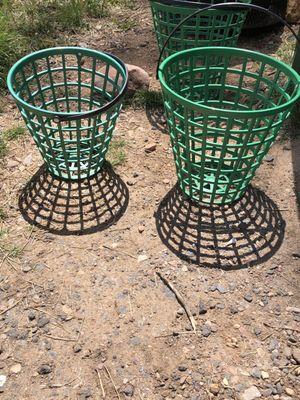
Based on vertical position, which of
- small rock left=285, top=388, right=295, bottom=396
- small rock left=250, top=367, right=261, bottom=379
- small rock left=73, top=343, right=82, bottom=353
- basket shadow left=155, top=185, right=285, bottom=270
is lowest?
small rock left=73, top=343, right=82, bottom=353

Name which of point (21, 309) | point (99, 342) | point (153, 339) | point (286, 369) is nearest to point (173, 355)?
point (153, 339)

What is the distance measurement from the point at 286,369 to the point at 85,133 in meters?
1.57

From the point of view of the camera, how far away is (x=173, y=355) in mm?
1491

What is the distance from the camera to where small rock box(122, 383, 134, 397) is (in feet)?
4.59

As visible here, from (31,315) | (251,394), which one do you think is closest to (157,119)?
(31,315)

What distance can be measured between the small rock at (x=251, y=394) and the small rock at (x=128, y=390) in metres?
0.35

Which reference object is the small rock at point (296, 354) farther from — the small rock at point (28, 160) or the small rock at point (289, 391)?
the small rock at point (28, 160)

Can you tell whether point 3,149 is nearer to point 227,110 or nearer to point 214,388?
point 227,110

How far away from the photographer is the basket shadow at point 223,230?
181cm

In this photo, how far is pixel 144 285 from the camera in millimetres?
1697

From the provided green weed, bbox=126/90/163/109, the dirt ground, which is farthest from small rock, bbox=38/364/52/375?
green weed, bbox=126/90/163/109

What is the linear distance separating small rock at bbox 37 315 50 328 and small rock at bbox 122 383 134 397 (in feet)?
Result: 1.22

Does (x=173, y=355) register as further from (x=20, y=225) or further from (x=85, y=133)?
(x=85, y=133)

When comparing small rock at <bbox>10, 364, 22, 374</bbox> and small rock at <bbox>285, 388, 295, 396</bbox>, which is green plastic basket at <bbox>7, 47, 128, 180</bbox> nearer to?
small rock at <bbox>10, 364, 22, 374</bbox>
